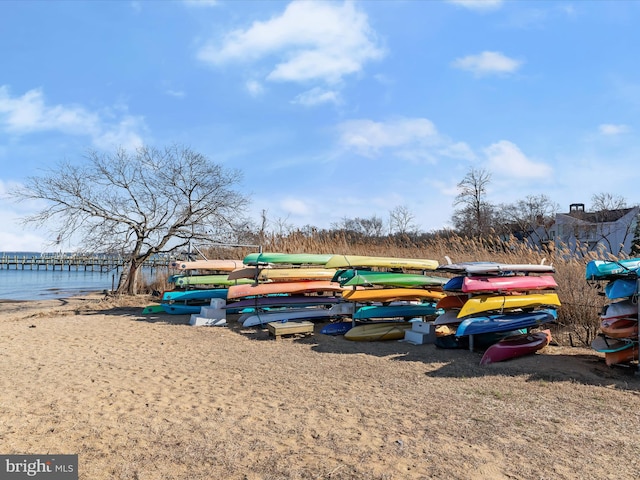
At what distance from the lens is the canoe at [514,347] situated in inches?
257

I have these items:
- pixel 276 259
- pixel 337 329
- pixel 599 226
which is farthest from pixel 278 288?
pixel 599 226

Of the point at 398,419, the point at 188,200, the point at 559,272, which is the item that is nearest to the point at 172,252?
the point at 188,200

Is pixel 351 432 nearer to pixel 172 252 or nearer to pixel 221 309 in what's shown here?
pixel 221 309

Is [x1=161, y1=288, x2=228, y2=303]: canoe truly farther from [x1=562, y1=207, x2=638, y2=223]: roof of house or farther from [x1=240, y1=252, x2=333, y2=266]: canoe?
[x1=562, y1=207, x2=638, y2=223]: roof of house

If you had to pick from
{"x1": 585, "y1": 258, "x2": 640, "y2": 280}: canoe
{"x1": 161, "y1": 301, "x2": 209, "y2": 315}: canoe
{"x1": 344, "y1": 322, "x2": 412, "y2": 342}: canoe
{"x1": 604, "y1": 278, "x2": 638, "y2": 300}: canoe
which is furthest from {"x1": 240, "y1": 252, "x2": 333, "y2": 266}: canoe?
{"x1": 604, "y1": 278, "x2": 638, "y2": 300}: canoe

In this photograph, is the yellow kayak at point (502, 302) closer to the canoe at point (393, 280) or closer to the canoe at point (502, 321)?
the canoe at point (502, 321)

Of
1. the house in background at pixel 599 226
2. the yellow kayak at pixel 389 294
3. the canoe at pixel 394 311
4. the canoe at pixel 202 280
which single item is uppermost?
the house in background at pixel 599 226

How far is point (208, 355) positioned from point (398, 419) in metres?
3.86

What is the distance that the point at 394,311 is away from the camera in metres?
9.25

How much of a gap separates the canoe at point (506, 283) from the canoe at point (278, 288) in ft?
11.6

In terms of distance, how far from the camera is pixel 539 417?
423 centimetres

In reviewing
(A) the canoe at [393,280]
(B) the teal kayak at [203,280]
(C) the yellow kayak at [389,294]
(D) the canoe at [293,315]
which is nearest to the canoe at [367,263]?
(A) the canoe at [393,280]

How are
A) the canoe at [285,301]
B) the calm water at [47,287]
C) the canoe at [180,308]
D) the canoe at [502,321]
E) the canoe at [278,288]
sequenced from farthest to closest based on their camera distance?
the calm water at [47,287]
the canoe at [180,308]
the canoe at [285,301]
the canoe at [278,288]
the canoe at [502,321]

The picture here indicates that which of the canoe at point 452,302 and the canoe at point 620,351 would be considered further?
the canoe at point 452,302
